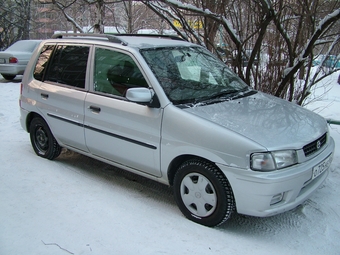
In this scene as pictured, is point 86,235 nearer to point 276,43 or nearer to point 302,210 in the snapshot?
point 302,210

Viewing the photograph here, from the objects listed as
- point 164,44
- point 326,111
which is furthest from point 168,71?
point 326,111

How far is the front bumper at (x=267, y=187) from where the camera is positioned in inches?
115

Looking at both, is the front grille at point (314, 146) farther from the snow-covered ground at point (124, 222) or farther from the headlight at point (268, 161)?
the snow-covered ground at point (124, 222)

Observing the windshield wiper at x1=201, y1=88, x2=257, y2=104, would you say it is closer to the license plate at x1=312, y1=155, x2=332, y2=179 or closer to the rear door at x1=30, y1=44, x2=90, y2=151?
the license plate at x1=312, y1=155, x2=332, y2=179

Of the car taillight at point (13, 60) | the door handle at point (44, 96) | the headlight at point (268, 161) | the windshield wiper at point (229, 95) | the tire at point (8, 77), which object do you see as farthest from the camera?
the tire at point (8, 77)

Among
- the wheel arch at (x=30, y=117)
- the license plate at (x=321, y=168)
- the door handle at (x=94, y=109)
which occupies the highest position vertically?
the door handle at (x=94, y=109)

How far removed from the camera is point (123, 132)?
12.4 ft

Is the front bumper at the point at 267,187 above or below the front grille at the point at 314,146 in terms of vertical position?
below

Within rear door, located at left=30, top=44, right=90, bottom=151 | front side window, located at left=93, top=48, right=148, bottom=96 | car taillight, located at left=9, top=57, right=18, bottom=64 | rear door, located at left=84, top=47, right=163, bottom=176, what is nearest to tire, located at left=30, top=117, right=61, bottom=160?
rear door, located at left=30, top=44, right=90, bottom=151

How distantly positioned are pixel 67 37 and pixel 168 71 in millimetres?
1913

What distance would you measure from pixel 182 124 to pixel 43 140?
8.45 feet

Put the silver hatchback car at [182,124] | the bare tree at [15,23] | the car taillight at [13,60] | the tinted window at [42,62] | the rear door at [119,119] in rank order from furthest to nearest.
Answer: the bare tree at [15,23]
the car taillight at [13,60]
the tinted window at [42,62]
the rear door at [119,119]
the silver hatchback car at [182,124]

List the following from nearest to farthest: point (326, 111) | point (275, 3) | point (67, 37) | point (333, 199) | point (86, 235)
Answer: point (86, 235)
point (333, 199)
point (67, 37)
point (275, 3)
point (326, 111)

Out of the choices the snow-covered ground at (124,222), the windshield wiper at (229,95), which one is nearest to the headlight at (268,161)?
the snow-covered ground at (124,222)
